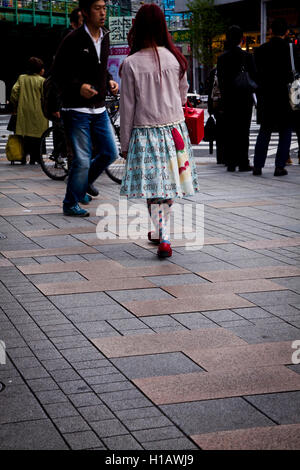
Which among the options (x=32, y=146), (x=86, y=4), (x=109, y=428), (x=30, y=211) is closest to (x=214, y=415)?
(x=109, y=428)

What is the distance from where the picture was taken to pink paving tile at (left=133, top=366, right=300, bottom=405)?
3.51 m

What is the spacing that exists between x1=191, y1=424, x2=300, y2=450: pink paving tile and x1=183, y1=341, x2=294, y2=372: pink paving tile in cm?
72

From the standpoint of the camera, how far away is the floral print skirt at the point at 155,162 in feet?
20.5

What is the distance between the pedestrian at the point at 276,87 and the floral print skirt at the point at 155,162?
531 centimetres

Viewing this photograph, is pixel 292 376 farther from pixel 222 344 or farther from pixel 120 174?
pixel 120 174

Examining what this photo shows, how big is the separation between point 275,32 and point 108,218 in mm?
4882

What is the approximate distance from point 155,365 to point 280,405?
0.71 meters

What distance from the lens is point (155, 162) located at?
6.27 m

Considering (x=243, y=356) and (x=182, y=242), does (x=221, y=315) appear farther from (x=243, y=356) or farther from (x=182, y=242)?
(x=182, y=242)

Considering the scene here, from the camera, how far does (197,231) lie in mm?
7359

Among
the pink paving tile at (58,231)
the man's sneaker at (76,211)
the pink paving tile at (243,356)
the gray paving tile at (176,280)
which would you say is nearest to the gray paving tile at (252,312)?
the pink paving tile at (243,356)

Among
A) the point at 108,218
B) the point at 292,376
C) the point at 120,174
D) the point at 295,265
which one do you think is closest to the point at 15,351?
the point at 292,376

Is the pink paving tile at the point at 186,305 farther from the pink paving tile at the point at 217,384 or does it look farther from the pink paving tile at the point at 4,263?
the pink paving tile at the point at 4,263

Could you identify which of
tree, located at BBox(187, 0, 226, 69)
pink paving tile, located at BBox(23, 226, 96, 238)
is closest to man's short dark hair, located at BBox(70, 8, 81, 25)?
pink paving tile, located at BBox(23, 226, 96, 238)
